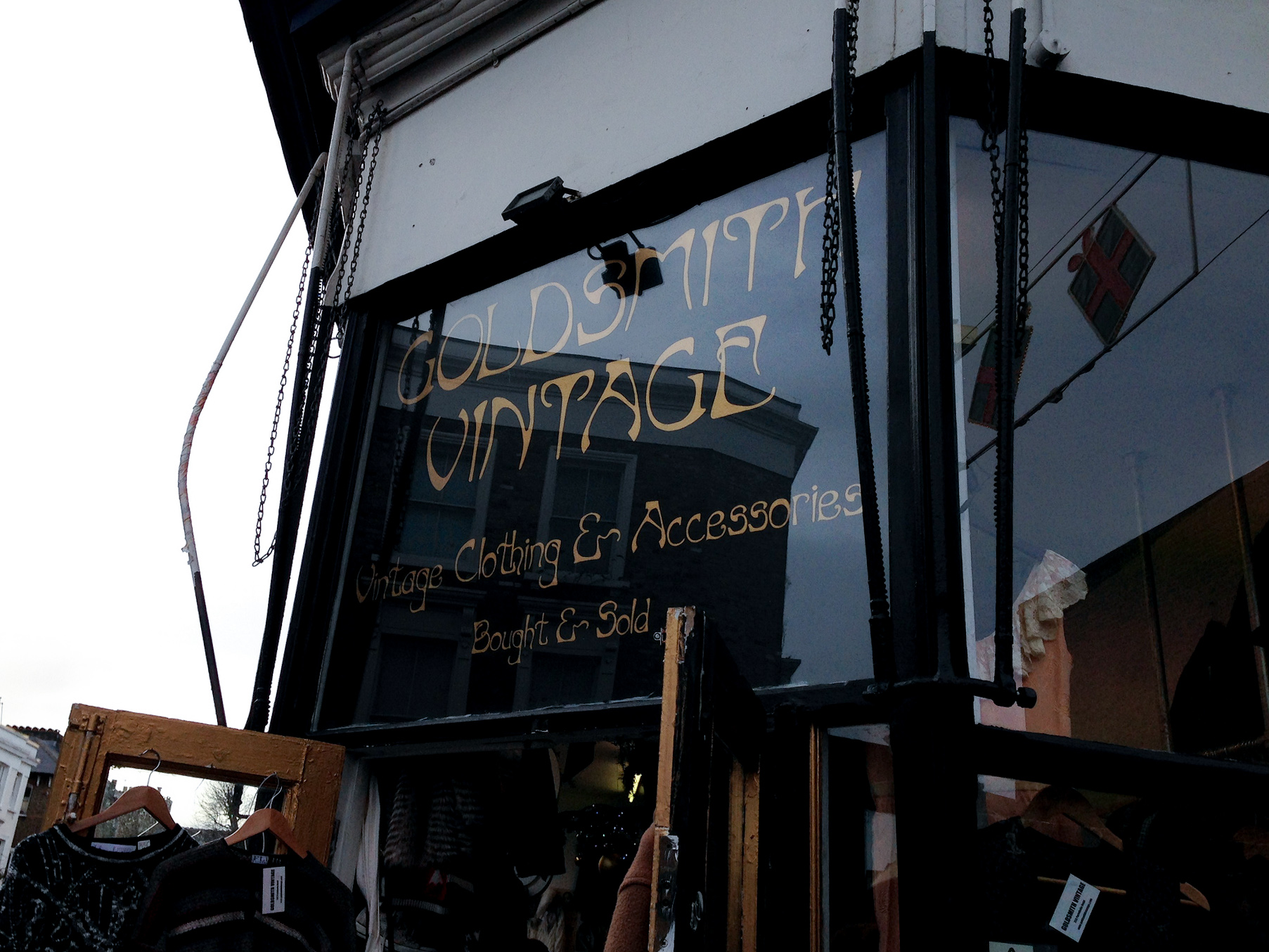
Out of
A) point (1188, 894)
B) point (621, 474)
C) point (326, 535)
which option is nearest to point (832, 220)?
point (621, 474)

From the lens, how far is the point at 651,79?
465 centimetres

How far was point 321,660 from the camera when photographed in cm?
494

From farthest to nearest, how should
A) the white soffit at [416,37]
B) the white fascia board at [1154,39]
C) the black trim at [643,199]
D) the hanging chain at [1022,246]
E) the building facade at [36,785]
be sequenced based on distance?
the building facade at [36,785] → the white soffit at [416,37] → the black trim at [643,199] → the white fascia board at [1154,39] → the hanging chain at [1022,246]

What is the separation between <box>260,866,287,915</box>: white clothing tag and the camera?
12.6 ft

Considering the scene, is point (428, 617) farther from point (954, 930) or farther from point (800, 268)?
point (954, 930)

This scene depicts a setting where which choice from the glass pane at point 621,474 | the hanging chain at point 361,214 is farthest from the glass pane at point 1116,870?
the hanging chain at point 361,214

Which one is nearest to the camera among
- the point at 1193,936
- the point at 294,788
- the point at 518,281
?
the point at 1193,936

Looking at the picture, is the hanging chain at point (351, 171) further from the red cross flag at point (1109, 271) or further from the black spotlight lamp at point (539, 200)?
the red cross flag at point (1109, 271)

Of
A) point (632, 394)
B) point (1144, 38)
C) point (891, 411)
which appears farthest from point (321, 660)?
point (1144, 38)

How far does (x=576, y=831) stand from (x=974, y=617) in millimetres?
2640

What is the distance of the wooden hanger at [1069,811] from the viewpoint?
3.11 m

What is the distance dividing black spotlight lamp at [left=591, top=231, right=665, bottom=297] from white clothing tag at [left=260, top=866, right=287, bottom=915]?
261 centimetres

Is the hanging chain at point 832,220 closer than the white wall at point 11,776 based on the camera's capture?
Yes

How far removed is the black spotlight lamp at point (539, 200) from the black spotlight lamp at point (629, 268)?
10.8 inches
